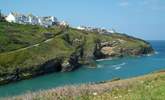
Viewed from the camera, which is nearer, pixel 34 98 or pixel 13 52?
pixel 34 98

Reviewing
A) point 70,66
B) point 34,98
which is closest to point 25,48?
point 70,66

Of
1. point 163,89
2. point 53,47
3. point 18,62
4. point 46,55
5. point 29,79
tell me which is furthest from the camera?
point 53,47

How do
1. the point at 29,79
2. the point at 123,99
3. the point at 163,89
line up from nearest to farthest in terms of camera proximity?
the point at 123,99 < the point at 163,89 < the point at 29,79

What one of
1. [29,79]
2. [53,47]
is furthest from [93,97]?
[53,47]

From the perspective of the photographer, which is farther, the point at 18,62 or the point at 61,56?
the point at 61,56

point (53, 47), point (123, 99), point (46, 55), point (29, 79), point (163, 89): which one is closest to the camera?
point (123, 99)

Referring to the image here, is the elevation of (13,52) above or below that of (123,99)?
below

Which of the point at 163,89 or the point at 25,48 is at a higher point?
the point at 163,89

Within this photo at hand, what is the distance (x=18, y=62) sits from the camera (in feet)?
553

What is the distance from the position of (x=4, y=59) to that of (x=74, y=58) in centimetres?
4047

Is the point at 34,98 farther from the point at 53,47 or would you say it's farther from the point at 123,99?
the point at 53,47

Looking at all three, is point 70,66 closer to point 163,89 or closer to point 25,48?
point 25,48

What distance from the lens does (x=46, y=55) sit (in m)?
184

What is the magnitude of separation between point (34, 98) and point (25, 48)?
171 metres
